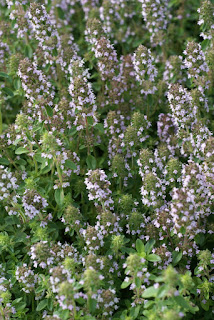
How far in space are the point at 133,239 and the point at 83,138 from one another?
1.33 m

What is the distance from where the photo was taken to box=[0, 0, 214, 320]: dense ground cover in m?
3.68

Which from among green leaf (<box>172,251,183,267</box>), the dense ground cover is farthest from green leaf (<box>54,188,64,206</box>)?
green leaf (<box>172,251,183,267</box>)

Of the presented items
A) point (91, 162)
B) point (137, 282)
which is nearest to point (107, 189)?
point (91, 162)

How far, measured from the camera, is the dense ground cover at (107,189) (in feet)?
12.1

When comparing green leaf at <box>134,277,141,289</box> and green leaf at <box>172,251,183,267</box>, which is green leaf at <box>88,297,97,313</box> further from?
green leaf at <box>172,251,183,267</box>

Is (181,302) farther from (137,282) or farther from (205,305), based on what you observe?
(205,305)

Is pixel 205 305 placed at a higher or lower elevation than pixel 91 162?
lower

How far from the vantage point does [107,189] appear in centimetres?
415

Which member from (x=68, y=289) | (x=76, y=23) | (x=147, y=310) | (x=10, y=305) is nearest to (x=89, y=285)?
(x=68, y=289)

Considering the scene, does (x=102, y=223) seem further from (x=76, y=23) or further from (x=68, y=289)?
(x=76, y=23)

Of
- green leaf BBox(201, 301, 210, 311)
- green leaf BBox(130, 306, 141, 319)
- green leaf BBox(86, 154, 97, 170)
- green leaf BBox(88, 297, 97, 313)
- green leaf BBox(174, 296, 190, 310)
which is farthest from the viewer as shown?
green leaf BBox(86, 154, 97, 170)

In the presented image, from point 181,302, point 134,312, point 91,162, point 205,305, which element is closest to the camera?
point 181,302

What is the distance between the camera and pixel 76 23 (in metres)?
8.05

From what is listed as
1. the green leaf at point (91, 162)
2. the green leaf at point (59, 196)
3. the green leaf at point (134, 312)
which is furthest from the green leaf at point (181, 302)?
the green leaf at point (91, 162)
